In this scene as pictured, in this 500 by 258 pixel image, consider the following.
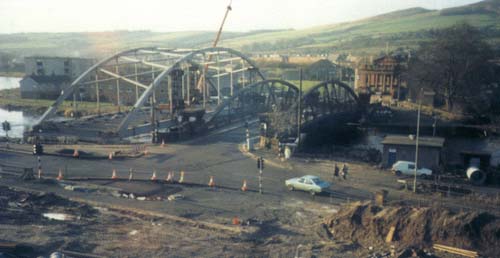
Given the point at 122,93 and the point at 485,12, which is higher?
the point at 485,12

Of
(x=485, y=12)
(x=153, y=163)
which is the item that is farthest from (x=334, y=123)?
(x=485, y=12)

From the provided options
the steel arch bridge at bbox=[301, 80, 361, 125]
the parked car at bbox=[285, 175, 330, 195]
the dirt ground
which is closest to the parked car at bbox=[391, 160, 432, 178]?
the parked car at bbox=[285, 175, 330, 195]

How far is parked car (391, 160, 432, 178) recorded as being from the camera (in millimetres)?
25734

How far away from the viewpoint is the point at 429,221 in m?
16.3

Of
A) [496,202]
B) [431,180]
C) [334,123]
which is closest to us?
[496,202]

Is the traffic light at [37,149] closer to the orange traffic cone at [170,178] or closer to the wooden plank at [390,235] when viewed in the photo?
the orange traffic cone at [170,178]

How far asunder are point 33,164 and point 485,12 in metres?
134

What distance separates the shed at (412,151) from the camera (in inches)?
1048

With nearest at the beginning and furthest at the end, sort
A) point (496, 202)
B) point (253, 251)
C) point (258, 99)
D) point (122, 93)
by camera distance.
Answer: point (253, 251)
point (496, 202)
point (258, 99)
point (122, 93)

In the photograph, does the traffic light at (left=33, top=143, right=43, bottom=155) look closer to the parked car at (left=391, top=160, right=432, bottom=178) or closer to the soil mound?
the soil mound

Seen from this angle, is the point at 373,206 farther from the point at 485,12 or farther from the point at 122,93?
the point at 485,12

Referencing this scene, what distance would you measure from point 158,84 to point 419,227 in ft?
105

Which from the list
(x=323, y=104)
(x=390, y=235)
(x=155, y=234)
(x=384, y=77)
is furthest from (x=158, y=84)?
(x=384, y=77)

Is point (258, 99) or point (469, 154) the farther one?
point (258, 99)
